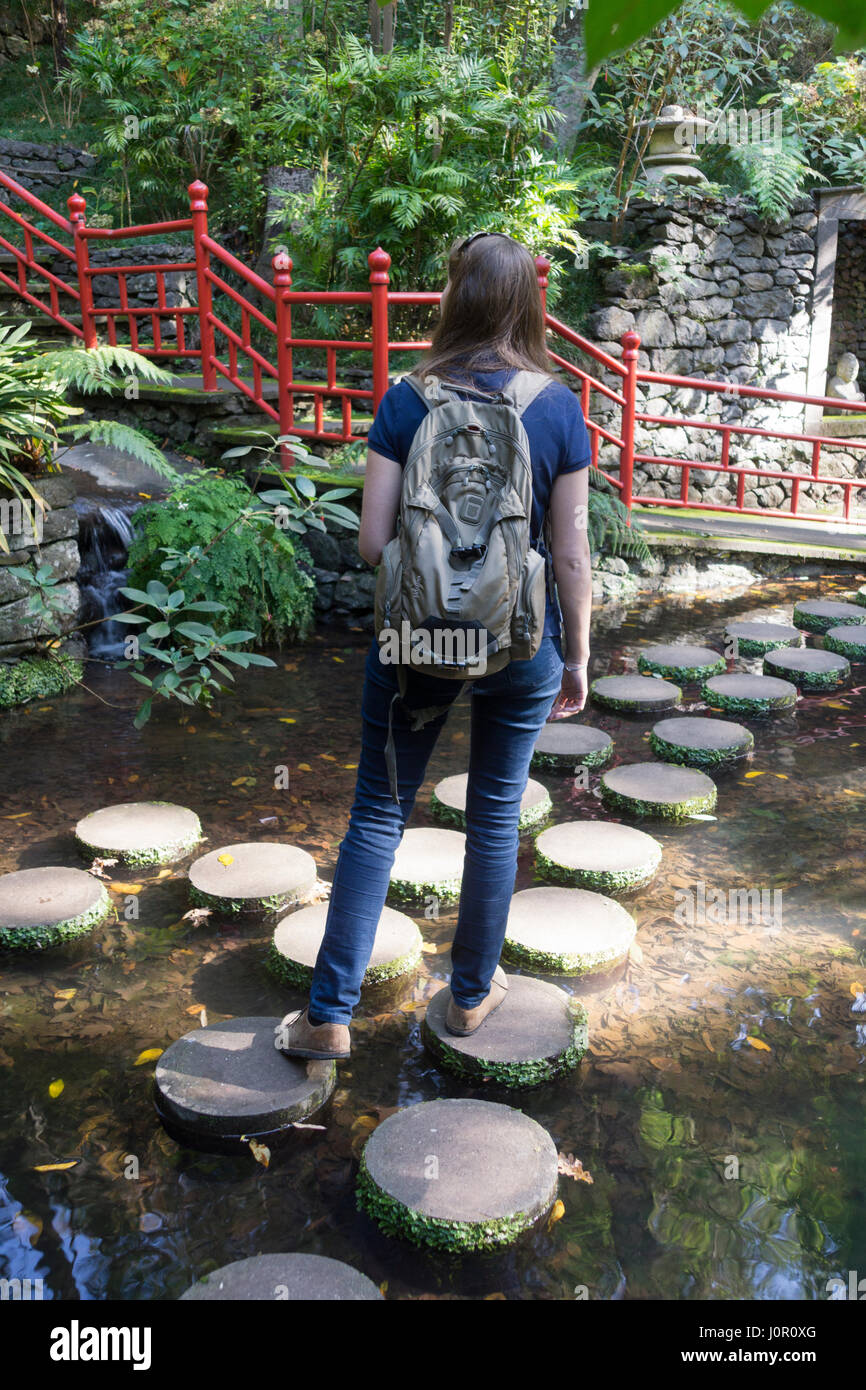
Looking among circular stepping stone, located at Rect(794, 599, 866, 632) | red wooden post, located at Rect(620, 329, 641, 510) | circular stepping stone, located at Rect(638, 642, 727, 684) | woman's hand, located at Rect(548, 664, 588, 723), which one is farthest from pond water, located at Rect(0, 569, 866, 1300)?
red wooden post, located at Rect(620, 329, 641, 510)

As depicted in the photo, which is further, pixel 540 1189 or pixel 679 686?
pixel 679 686

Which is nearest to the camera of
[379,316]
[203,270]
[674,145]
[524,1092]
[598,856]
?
[524,1092]

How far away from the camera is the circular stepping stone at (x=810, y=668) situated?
5.38m

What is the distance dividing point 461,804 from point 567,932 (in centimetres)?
95

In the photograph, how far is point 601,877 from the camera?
3.33 m

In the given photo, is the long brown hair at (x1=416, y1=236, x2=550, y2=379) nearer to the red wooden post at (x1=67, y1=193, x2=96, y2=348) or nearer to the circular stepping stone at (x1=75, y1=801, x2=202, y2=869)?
the circular stepping stone at (x1=75, y1=801, x2=202, y2=869)

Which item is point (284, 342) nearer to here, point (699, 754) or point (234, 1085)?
point (699, 754)

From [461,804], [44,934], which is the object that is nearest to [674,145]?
[461,804]

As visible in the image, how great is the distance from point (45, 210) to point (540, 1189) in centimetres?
811

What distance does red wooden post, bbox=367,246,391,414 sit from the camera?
578 cm

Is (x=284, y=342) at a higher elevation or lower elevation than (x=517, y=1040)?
higher
